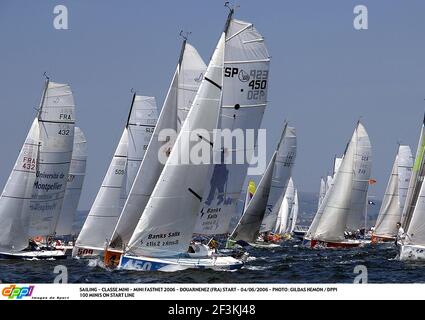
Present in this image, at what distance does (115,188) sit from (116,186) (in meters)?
0.11

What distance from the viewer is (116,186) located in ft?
119

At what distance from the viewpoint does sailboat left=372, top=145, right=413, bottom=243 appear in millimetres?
63594

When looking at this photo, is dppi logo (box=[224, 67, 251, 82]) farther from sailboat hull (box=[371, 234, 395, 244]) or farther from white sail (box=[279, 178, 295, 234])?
white sail (box=[279, 178, 295, 234])

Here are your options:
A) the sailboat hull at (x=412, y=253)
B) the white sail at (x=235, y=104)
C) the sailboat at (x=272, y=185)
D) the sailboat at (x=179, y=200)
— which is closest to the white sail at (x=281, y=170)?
the sailboat at (x=272, y=185)

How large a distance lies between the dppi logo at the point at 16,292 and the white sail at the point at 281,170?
44796mm

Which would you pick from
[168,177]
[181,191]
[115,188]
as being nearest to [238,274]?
[181,191]

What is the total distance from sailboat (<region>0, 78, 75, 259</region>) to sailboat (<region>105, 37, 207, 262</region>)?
646 cm

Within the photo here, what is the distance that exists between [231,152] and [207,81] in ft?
16.4

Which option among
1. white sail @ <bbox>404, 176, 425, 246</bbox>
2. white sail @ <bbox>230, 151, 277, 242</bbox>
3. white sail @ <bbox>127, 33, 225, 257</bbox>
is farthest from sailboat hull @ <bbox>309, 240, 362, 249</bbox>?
white sail @ <bbox>127, 33, 225, 257</bbox>

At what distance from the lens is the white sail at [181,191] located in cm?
2397

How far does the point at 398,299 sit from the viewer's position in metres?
8.28

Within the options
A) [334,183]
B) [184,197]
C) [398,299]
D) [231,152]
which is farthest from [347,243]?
[398,299]

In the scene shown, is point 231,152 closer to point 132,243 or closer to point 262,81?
point 262,81

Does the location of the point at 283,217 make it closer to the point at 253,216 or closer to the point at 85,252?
the point at 253,216
